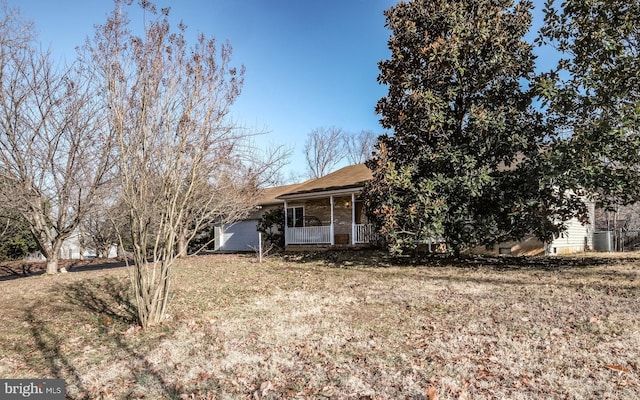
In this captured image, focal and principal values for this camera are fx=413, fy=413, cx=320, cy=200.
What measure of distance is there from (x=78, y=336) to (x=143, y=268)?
119cm

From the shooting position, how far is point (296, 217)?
2117 centimetres

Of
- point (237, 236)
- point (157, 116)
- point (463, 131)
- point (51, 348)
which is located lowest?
point (51, 348)

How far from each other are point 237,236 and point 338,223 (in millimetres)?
7811

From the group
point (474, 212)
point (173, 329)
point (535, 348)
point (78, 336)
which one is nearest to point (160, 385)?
point (173, 329)

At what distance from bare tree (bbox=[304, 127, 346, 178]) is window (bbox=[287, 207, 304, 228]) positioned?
22021mm

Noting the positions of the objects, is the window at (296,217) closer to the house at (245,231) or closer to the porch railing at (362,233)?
the house at (245,231)

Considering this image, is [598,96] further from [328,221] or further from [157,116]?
[328,221]

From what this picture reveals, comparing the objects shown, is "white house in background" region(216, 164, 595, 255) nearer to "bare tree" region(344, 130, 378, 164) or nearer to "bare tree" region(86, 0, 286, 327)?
"bare tree" region(86, 0, 286, 327)

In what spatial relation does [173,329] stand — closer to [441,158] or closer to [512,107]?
[441,158]

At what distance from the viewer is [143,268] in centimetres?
566

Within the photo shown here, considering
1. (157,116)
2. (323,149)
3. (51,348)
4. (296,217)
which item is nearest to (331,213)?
(296,217)

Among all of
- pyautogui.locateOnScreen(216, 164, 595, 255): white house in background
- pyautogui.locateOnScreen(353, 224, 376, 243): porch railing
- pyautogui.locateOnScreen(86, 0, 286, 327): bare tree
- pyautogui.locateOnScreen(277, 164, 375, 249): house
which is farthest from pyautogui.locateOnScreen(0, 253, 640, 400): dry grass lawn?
pyautogui.locateOnScreen(277, 164, 375, 249): house

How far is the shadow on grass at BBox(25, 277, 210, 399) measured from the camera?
13.1 feet

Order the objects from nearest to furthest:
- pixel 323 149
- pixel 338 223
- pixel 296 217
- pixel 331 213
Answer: pixel 331 213 < pixel 338 223 < pixel 296 217 < pixel 323 149
